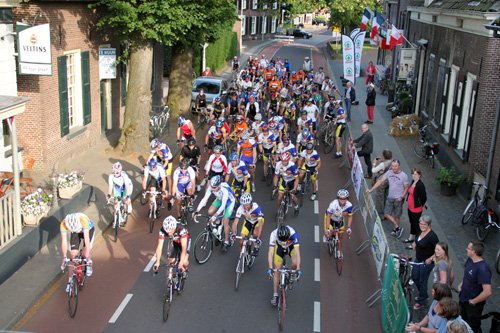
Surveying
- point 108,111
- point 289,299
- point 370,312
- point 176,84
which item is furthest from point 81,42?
point 370,312

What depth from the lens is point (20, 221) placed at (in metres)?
11.2

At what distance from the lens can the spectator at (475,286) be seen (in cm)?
827

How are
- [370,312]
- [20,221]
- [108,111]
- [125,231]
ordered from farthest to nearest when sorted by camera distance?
[108,111] → [125,231] → [20,221] → [370,312]

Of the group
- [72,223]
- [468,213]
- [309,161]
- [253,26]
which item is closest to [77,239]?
[72,223]

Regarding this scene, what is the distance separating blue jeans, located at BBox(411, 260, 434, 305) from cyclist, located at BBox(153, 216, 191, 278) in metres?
4.10

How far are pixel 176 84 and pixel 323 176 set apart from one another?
970 cm

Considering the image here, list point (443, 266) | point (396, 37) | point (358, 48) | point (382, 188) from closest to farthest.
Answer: point (443, 266) → point (382, 188) → point (358, 48) → point (396, 37)

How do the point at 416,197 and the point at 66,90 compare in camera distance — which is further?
the point at 66,90

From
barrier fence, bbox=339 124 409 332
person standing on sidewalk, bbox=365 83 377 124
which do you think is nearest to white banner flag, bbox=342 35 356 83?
person standing on sidewalk, bbox=365 83 377 124

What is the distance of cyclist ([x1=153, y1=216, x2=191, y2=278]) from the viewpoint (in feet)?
31.1

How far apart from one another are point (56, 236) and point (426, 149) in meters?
12.6

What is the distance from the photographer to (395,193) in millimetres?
12945

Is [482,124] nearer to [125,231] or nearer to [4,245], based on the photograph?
[125,231]

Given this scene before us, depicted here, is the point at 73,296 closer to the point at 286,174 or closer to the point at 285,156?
the point at 286,174
